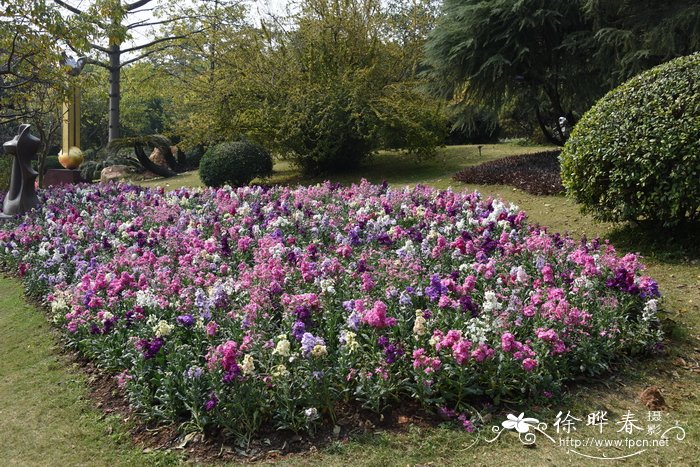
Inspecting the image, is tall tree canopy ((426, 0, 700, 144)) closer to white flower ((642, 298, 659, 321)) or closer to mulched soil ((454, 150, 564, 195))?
mulched soil ((454, 150, 564, 195))

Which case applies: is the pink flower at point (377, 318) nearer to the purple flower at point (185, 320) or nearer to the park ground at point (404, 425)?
the park ground at point (404, 425)

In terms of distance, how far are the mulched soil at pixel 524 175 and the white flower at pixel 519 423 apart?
6.71 meters

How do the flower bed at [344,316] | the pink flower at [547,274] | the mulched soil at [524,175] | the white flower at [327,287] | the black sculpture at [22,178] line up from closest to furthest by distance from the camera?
the flower bed at [344,316] < the white flower at [327,287] < the pink flower at [547,274] < the mulched soil at [524,175] < the black sculpture at [22,178]

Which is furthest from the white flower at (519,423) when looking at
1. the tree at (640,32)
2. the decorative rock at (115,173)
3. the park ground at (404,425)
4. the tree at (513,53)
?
A: the decorative rock at (115,173)

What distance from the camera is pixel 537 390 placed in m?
3.50

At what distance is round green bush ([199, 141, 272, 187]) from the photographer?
565 inches

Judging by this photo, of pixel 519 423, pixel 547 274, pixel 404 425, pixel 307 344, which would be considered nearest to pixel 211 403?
pixel 307 344

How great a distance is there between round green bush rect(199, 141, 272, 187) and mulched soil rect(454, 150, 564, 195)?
5329 mm

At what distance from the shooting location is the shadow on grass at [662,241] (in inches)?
242

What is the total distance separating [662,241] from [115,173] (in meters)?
18.5

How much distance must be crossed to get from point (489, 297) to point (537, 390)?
67 cm

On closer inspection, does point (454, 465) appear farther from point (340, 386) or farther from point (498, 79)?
point (498, 79)

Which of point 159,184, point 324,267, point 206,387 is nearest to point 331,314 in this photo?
point 324,267

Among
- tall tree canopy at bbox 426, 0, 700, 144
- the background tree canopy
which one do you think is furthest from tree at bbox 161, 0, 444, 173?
tall tree canopy at bbox 426, 0, 700, 144
